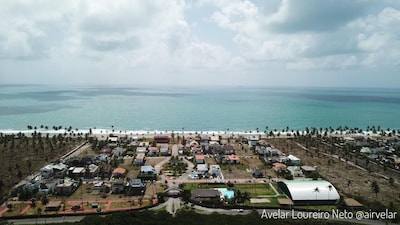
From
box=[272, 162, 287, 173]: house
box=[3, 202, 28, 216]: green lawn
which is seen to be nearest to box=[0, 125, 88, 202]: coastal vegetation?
box=[3, 202, 28, 216]: green lawn

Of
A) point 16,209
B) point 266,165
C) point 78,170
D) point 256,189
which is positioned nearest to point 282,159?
point 266,165

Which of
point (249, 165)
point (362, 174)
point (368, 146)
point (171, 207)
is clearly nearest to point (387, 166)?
point (362, 174)

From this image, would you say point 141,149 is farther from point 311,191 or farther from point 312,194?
point 312,194

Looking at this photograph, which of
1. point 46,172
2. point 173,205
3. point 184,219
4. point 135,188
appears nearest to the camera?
point 184,219

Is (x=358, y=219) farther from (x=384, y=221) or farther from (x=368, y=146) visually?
(x=368, y=146)

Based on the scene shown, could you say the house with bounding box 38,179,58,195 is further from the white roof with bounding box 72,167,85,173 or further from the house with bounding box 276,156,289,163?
the house with bounding box 276,156,289,163

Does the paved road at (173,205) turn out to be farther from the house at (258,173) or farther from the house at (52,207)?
the house at (258,173)
